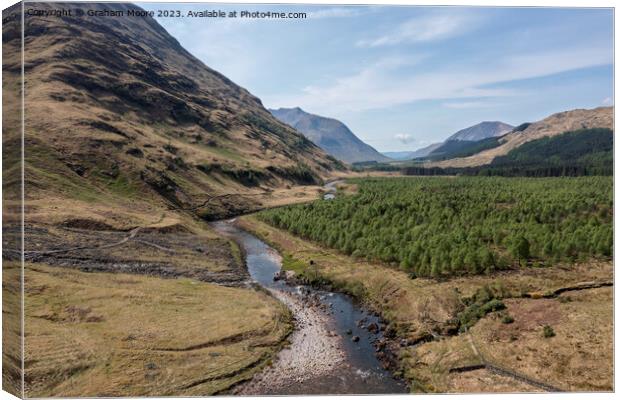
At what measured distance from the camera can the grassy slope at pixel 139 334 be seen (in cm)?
4112

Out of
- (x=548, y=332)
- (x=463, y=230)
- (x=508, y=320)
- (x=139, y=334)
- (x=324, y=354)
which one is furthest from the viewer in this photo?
(x=463, y=230)

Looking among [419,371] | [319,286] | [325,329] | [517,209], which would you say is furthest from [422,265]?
[517,209]

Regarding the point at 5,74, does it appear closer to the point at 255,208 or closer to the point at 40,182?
the point at 40,182

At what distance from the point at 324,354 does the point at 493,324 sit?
72.8ft

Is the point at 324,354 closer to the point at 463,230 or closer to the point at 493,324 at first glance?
the point at 493,324

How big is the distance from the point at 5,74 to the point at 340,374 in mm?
45404

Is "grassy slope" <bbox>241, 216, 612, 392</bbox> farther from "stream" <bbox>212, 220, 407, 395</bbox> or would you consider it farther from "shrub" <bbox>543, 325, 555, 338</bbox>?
"stream" <bbox>212, 220, 407, 395</bbox>

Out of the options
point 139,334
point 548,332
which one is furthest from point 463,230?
point 139,334

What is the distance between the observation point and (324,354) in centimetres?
5178

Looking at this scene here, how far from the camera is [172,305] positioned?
61375 mm

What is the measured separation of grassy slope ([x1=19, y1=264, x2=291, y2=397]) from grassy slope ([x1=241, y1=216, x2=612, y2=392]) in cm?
1681

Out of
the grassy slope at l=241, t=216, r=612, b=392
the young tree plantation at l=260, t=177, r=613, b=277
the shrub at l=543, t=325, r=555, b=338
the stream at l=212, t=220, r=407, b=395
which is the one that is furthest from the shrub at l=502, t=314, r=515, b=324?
the young tree plantation at l=260, t=177, r=613, b=277

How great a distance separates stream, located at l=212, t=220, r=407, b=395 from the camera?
45031 mm

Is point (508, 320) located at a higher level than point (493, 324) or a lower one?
higher
